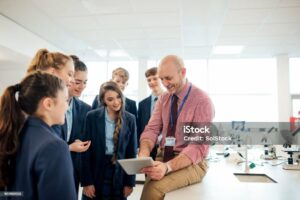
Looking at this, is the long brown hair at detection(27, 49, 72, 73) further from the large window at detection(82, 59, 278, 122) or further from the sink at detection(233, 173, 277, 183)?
the large window at detection(82, 59, 278, 122)

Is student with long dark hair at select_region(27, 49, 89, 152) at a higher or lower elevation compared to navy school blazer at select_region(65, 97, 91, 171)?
higher

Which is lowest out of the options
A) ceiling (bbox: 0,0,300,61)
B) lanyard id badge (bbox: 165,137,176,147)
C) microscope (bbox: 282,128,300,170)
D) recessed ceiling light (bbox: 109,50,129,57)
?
microscope (bbox: 282,128,300,170)

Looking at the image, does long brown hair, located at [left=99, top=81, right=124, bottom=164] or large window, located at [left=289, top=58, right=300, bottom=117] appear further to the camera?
large window, located at [left=289, top=58, right=300, bottom=117]

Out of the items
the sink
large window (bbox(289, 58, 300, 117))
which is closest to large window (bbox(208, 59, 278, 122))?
large window (bbox(289, 58, 300, 117))

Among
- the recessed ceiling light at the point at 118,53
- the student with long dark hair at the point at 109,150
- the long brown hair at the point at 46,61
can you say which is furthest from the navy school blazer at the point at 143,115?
the recessed ceiling light at the point at 118,53

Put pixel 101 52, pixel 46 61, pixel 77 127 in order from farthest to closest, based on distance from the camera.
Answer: pixel 101 52 < pixel 77 127 < pixel 46 61

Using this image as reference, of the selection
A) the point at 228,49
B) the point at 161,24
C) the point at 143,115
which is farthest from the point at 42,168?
the point at 228,49

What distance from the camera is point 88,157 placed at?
1814 millimetres

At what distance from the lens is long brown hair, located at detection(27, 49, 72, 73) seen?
150cm

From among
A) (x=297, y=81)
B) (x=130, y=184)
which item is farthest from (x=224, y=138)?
(x=297, y=81)

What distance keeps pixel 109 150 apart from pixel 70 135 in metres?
0.32

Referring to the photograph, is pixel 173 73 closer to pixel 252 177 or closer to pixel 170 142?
pixel 170 142

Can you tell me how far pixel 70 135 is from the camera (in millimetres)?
1831

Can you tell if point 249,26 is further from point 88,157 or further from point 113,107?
point 88,157
